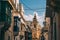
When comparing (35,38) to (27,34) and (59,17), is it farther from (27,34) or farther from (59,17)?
(59,17)

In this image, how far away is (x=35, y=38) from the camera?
332 ft

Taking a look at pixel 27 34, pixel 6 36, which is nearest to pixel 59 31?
pixel 6 36

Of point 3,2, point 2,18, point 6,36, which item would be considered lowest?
point 6,36

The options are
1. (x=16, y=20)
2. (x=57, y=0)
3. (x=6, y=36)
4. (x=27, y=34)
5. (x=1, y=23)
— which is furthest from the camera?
(x=27, y=34)

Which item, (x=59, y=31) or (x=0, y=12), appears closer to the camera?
(x=59, y=31)

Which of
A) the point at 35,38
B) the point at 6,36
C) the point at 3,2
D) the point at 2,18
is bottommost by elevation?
the point at 35,38

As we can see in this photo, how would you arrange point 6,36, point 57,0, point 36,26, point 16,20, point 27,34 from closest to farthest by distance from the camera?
1. point 57,0
2. point 6,36
3. point 16,20
4. point 27,34
5. point 36,26

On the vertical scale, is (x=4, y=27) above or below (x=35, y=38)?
above

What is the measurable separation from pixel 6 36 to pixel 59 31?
544 inches

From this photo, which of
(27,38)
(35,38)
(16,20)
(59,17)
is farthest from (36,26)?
(59,17)

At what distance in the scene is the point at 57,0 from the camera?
517 inches

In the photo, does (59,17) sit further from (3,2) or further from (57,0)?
(3,2)

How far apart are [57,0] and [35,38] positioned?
88369mm

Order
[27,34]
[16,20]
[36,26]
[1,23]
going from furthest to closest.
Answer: [36,26]
[27,34]
[16,20]
[1,23]
